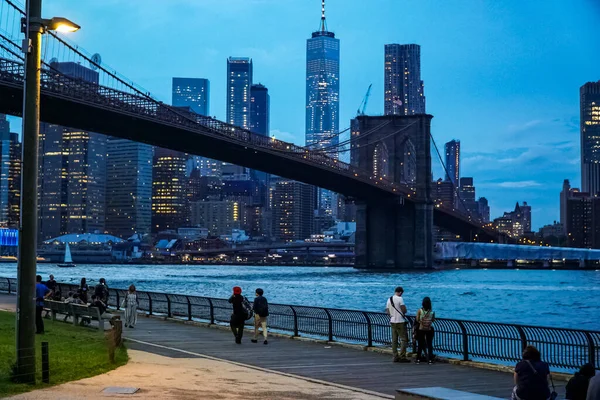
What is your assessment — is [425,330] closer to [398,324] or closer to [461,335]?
[398,324]

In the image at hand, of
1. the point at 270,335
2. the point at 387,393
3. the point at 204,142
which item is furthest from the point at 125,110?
the point at 387,393

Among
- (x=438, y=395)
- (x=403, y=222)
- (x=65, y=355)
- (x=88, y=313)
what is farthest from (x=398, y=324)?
(x=403, y=222)

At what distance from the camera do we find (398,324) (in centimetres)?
1808

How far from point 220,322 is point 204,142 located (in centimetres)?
5713

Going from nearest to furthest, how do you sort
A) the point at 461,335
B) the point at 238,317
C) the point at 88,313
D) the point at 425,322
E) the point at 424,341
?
1. the point at 425,322
2. the point at 424,341
3. the point at 461,335
4. the point at 238,317
5. the point at 88,313

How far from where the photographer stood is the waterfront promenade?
1479 cm

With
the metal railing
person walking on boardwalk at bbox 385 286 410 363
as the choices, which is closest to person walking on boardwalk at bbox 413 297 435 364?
person walking on boardwalk at bbox 385 286 410 363

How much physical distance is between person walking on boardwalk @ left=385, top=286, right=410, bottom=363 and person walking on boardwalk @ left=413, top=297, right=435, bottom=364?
0.28 meters

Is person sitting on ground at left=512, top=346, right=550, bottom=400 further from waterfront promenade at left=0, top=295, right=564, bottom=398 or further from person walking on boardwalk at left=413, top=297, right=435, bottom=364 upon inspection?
person walking on boardwalk at left=413, top=297, right=435, bottom=364

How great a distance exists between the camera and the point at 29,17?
42.4 feet

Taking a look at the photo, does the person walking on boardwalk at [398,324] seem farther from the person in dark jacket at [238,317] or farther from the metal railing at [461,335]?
the person in dark jacket at [238,317]

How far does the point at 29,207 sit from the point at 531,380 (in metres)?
7.39

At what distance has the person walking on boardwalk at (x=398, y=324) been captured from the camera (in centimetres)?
1792

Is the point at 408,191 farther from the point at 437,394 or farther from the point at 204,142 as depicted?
the point at 437,394
